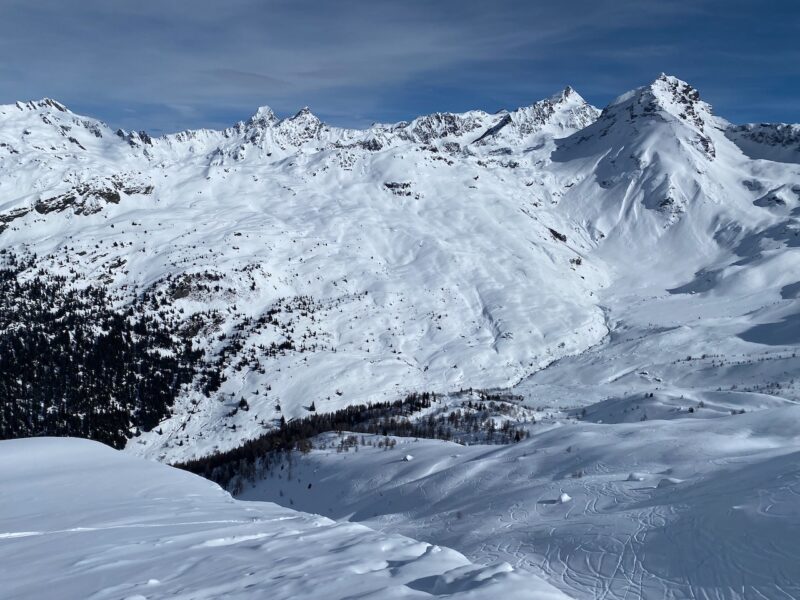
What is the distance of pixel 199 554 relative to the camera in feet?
29.9

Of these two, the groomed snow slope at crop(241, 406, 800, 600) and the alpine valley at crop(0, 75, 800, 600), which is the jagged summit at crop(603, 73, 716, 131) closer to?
the alpine valley at crop(0, 75, 800, 600)

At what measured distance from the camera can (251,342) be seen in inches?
3071

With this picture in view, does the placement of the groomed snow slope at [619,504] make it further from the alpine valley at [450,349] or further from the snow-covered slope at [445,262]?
the snow-covered slope at [445,262]

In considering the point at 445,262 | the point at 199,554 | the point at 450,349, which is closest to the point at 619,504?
the point at 199,554

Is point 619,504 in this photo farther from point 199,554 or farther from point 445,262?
point 445,262

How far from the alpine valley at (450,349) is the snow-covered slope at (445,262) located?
0.64 metres

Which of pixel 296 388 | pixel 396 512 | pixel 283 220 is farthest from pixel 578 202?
pixel 396 512

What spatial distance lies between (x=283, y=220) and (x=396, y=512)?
10103cm

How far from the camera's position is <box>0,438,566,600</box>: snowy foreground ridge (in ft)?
23.4

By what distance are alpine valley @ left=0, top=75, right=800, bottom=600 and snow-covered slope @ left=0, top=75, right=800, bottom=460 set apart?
0.64 meters

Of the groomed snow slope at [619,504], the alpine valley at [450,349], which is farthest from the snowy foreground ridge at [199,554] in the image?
the groomed snow slope at [619,504]

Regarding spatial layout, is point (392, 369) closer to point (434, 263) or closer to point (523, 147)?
point (434, 263)

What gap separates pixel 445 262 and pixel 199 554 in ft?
309

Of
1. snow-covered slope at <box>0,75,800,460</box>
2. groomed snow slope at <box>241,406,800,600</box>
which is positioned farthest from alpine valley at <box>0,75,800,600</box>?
snow-covered slope at <box>0,75,800,460</box>
